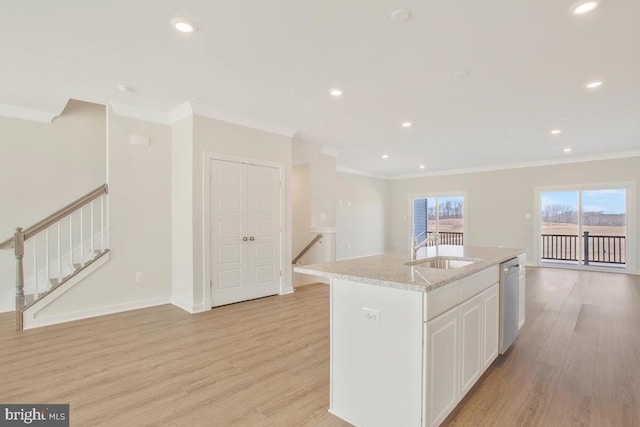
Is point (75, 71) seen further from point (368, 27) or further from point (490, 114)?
point (490, 114)

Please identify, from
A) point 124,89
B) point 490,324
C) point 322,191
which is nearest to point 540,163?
point 322,191

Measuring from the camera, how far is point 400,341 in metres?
1.72

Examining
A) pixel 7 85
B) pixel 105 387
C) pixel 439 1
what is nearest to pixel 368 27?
pixel 439 1

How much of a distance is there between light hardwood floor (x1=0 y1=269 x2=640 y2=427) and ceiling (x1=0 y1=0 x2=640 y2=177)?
2653 millimetres

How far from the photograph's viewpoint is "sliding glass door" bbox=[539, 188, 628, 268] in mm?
7168

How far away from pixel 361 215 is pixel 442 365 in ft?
26.2

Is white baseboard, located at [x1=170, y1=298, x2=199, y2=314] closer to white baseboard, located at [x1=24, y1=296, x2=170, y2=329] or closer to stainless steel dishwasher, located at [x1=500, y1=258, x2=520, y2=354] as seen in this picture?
white baseboard, located at [x1=24, y1=296, x2=170, y2=329]

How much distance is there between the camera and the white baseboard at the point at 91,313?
356 cm

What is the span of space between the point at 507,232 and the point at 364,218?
391 centimetres

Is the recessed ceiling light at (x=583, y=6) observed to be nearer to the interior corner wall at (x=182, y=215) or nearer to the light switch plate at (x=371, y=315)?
the light switch plate at (x=371, y=315)

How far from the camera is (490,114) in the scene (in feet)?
14.3

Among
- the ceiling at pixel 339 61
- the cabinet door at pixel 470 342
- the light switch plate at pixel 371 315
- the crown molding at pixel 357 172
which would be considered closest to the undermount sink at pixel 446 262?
the cabinet door at pixel 470 342

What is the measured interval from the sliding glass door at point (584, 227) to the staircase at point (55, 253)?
9355 mm

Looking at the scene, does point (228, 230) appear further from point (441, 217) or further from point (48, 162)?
point (441, 217)
